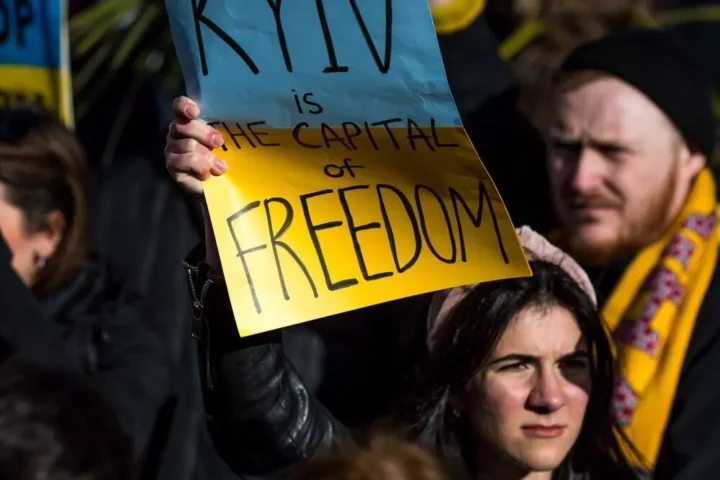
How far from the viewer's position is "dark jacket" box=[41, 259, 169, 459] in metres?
2.30

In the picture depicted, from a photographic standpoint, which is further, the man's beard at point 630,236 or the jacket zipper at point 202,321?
the man's beard at point 630,236

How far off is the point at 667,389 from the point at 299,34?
0.91 metres

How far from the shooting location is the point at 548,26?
110 inches

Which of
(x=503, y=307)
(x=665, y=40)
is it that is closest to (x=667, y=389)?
(x=503, y=307)

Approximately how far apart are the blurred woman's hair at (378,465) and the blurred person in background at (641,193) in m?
0.62

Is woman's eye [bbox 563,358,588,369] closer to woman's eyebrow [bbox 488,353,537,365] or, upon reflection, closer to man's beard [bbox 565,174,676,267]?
woman's eyebrow [bbox 488,353,537,365]

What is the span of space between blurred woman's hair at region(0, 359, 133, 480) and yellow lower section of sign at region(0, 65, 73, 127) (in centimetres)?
97

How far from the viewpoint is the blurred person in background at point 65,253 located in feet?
7.92

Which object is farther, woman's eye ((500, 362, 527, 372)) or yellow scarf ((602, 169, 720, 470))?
yellow scarf ((602, 169, 720, 470))

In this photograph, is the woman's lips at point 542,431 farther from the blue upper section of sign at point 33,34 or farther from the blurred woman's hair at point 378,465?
the blue upper section of sign at point 33,34

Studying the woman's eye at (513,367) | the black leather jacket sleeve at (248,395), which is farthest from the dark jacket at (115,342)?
the woman's eye at (513,367)

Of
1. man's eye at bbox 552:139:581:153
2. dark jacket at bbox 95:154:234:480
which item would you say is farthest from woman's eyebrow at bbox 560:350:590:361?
dark jacket at bbox 95:154:234:480

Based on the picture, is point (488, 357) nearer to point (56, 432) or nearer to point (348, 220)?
point (348, 220)

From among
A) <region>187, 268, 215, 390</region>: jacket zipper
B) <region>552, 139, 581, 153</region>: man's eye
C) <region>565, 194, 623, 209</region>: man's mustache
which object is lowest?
<region>187, 268, 215, 390</region>: jacket zipper
